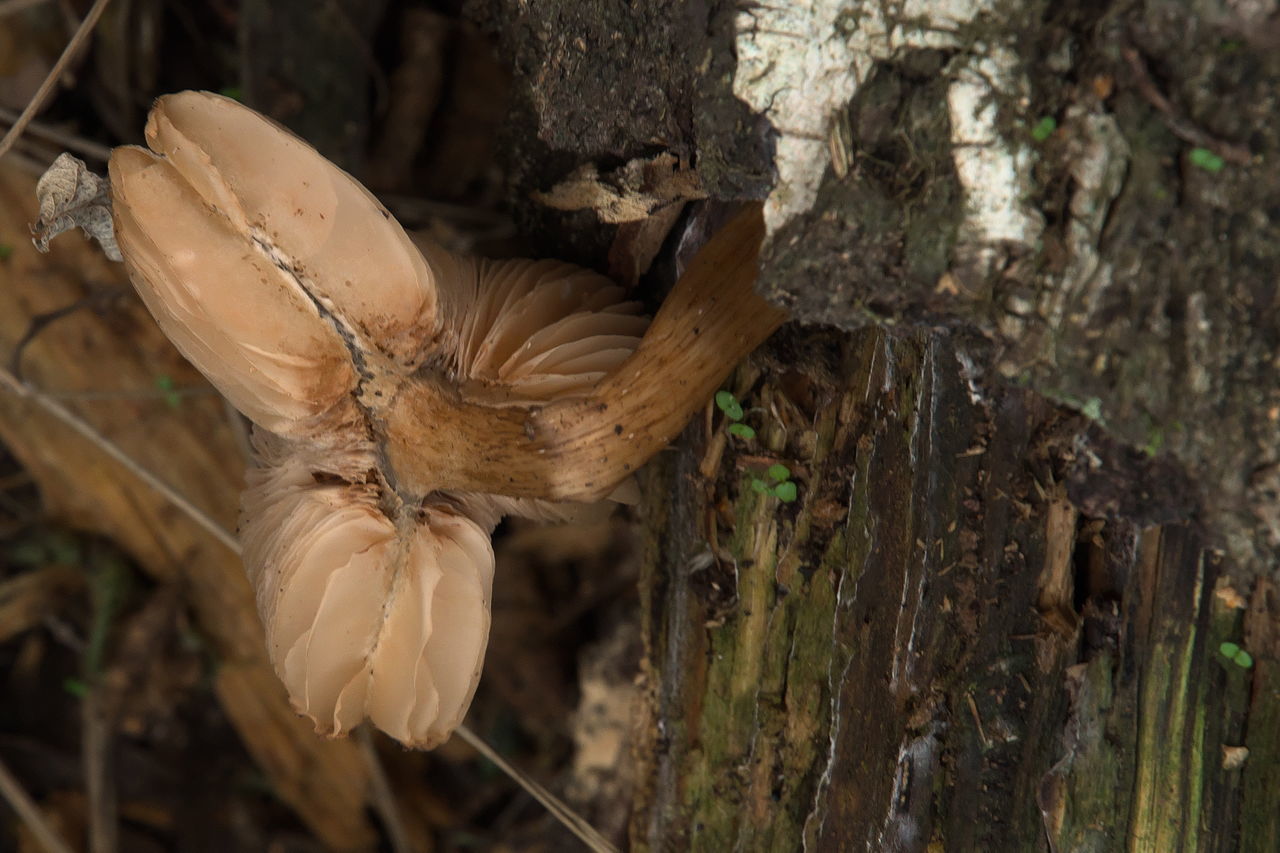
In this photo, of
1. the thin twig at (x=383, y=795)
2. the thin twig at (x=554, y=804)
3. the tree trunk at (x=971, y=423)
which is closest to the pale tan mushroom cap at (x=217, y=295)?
the tree trunk at (x=971, y=423)

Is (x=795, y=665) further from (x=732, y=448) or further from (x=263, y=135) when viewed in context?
(x=263, y=135)

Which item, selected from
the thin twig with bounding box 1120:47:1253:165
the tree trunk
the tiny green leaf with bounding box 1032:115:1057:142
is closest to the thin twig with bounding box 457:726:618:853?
the tree trunk

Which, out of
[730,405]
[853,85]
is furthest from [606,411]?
[853,85]

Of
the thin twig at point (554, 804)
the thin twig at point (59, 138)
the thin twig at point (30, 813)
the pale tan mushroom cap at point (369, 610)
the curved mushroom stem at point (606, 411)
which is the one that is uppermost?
the thin twig at point (59, 138)

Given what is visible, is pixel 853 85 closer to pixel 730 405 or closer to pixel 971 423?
pixel 971 423

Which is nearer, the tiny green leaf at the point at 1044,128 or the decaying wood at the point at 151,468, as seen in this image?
the tiny green leaf at the point at 1044,128

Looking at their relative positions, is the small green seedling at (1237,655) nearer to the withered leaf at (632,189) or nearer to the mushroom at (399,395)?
the mushroom at (399,395)

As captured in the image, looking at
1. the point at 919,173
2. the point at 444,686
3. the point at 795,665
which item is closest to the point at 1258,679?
the point at 795,665

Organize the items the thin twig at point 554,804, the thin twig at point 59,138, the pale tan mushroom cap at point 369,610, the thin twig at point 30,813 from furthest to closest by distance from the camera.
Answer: the thin twig at point 30,813
the thin twig at point 59,138
the thin twig at point 554,804
the pale tan mushroom cap at point 369,610
